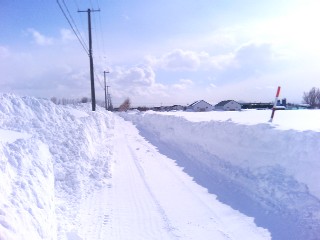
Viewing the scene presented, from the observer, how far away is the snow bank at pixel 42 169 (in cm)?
440

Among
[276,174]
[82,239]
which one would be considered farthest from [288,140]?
[82,239]

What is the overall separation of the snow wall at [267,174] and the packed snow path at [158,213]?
1.58 feet

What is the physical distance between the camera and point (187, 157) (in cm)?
1484

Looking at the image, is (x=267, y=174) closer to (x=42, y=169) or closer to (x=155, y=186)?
(x=155, y=186)

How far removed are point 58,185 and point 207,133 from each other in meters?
8.34

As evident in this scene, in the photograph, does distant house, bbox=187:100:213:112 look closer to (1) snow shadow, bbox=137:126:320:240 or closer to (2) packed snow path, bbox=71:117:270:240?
(1) snow shadow, bbox=137:126:320:240

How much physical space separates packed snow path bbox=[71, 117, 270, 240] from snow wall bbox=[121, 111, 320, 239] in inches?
19.0

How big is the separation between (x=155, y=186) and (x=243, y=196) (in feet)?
8.22

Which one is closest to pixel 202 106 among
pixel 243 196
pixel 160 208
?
pixel 243 196

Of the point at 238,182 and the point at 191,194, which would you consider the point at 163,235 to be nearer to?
the point at 191,194

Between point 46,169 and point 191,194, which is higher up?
point 46,169

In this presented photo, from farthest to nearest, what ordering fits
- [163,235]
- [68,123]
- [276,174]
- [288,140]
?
1. [68,123]
2. [288,140]
3. [276,174]
4. [163,235]

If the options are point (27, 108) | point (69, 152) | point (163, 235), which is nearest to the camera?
point (163, 235)

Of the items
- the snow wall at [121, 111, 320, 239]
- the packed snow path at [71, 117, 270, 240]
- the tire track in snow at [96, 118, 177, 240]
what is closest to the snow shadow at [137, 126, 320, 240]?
the snow wall at [121, 111, 320, 239]
